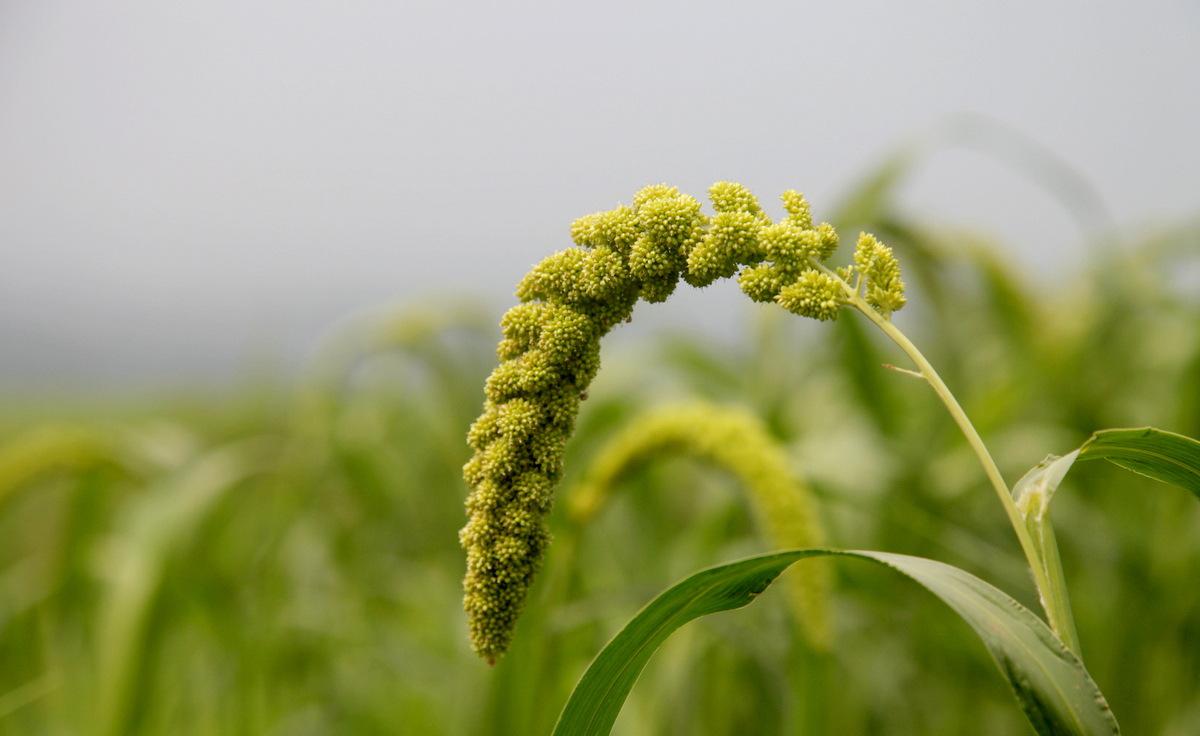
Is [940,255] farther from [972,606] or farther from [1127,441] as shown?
[972,606]

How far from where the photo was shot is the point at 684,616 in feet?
2.06

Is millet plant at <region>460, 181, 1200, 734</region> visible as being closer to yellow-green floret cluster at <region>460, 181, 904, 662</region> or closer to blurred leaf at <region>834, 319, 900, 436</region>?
yellow-green floret cluster at <region>460, 181, 904, 662</region>

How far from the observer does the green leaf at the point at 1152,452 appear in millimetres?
604

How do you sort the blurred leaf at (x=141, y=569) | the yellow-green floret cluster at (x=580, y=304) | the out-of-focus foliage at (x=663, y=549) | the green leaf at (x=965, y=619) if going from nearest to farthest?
the green leaf at (x=965, y=619)
the yellow-green floret cluster at (x=580, y=304)
the blurred leaf at (x=141, y=569)
the out-of-focus foliage at (x=663, y=549)

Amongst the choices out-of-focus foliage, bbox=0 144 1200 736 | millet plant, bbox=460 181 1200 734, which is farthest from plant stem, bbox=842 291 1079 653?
out-of-focus foliage, bbox=0 144 1200 736

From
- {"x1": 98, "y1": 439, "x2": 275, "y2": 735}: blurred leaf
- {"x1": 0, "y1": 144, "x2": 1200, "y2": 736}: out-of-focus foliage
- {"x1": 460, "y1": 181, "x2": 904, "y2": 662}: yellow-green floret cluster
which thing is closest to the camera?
{"x1": 460, "y1": 181, "x2": 904, "y2": 662}: yellow-green floret cluster

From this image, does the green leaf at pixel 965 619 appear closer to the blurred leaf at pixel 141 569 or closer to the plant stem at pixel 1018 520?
the plant stem at pixel 1018 520

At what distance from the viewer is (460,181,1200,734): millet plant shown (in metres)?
0.59

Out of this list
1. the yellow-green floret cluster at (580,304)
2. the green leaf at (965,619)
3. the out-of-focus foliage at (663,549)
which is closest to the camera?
the green leaf at (965,619)

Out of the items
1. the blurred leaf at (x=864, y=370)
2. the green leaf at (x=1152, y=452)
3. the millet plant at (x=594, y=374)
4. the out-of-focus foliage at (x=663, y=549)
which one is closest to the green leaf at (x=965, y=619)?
the millet plant at (x=594, y=374)

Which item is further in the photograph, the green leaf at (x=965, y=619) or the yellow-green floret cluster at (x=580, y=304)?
the yellow-green floret cluster at (x=580, y=304)

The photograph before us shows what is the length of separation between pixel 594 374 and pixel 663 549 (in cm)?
171

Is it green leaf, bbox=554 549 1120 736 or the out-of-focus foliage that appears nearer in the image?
green leaf, bbox=554 549 1120 736

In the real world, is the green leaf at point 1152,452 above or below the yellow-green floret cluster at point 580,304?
below
